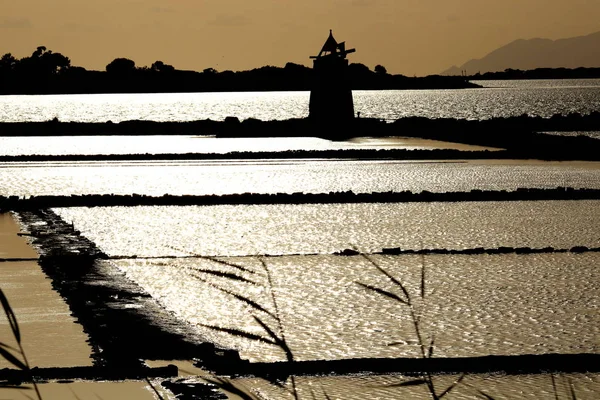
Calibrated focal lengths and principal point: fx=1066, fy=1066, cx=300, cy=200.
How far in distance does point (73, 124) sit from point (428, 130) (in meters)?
19.5

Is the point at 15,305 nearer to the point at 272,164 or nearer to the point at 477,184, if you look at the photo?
the point at 477,184

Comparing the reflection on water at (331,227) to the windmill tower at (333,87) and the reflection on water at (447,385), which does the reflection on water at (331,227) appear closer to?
the reflection on water at (447,385)

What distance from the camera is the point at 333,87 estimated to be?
134ft

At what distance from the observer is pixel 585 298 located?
25.3ft

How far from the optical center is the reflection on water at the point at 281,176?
18.1 metres

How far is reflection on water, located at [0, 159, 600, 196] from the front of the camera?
59.4 ft

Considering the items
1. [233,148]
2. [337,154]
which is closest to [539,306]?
[337,154]

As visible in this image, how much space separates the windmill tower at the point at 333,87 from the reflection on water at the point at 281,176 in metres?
15.5

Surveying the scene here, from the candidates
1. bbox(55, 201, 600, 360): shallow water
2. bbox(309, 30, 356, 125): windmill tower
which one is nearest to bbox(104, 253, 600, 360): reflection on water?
bbox(55, 201, 600, 360): shallow water

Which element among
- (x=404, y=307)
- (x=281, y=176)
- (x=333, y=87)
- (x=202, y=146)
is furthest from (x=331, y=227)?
(x=333, y=87)

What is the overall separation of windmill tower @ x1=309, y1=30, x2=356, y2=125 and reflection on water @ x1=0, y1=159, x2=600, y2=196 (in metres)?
15.5

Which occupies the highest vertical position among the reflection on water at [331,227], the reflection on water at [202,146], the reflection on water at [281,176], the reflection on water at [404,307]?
the reflection on water at [404,307]

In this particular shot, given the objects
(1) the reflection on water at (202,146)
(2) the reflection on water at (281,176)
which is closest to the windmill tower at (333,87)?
(1) the reflection on water at (202,146)

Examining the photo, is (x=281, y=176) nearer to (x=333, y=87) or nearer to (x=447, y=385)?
(x=447, y=385)
